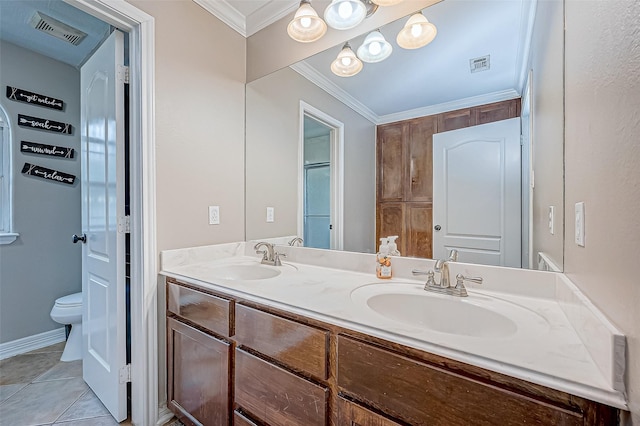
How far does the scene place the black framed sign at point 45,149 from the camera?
2303mm

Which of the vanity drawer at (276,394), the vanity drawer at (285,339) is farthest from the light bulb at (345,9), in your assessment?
the vanity drawer at (276,394)

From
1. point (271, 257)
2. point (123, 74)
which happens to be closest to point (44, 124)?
point (123, 74)

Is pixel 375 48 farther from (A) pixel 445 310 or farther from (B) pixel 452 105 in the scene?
(A) pixel 445 310

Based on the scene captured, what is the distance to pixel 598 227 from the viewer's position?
610 mm

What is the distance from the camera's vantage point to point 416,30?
134 cm

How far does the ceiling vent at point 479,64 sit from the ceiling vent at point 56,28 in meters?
2.70

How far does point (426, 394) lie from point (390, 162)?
106 cm

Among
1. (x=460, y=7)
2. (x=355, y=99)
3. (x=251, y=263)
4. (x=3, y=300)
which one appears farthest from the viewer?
(x=3, y=300)

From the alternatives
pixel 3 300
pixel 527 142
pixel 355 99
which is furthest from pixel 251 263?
pixel 3 300

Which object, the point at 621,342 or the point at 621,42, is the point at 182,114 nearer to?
the point at 621,42

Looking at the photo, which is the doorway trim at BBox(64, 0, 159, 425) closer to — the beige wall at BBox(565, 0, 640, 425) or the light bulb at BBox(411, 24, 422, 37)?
the light bulb at BBox(411, 24, 422, 37)

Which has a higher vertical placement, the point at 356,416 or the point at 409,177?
the point at 409,177

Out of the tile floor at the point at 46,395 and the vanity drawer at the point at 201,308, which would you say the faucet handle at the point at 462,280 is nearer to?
the vanity drawer at the point at 201,308

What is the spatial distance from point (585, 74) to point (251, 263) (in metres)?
1.64
